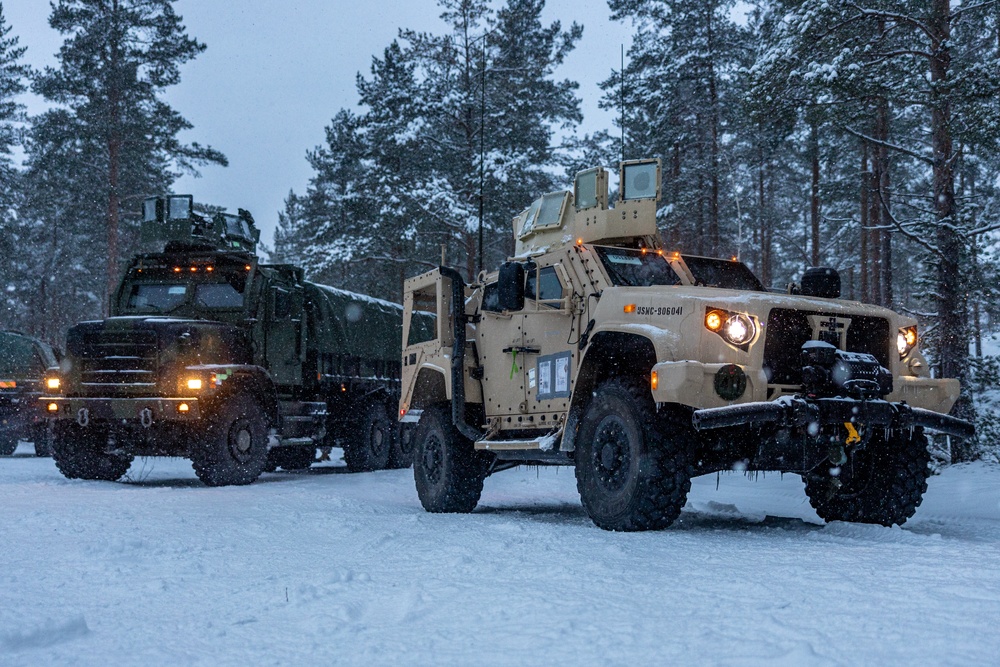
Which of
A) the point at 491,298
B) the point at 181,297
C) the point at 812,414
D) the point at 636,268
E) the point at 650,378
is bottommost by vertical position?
the point at 812,414

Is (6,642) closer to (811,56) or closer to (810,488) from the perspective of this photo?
(810,488)

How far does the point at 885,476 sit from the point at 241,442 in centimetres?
801

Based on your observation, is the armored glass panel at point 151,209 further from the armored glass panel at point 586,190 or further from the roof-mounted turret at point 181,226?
the armored glass panel at point 586,190

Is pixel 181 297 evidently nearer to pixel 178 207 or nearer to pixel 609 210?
pixel 178 207

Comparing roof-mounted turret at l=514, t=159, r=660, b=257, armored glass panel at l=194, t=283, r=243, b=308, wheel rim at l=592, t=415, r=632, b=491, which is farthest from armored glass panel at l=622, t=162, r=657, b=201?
armored glass panel at l=194, t=283, r=243, b=308

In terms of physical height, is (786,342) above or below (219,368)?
above

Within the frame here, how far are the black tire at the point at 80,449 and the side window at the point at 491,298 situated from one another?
5.56m

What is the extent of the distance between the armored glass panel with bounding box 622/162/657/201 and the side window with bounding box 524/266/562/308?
1.11 meters

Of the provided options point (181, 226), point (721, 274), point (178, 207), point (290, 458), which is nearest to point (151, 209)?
point (178, 207)

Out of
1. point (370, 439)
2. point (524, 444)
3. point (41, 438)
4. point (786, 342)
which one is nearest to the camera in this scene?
point (786, 342)

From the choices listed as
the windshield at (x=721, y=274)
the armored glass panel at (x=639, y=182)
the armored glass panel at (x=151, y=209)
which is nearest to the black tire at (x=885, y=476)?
the windshield at (x=721, y=274)

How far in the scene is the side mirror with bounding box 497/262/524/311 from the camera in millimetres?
8477

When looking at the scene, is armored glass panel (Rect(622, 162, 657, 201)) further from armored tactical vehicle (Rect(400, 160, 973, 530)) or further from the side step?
the side step

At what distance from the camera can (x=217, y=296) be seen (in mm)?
13461
